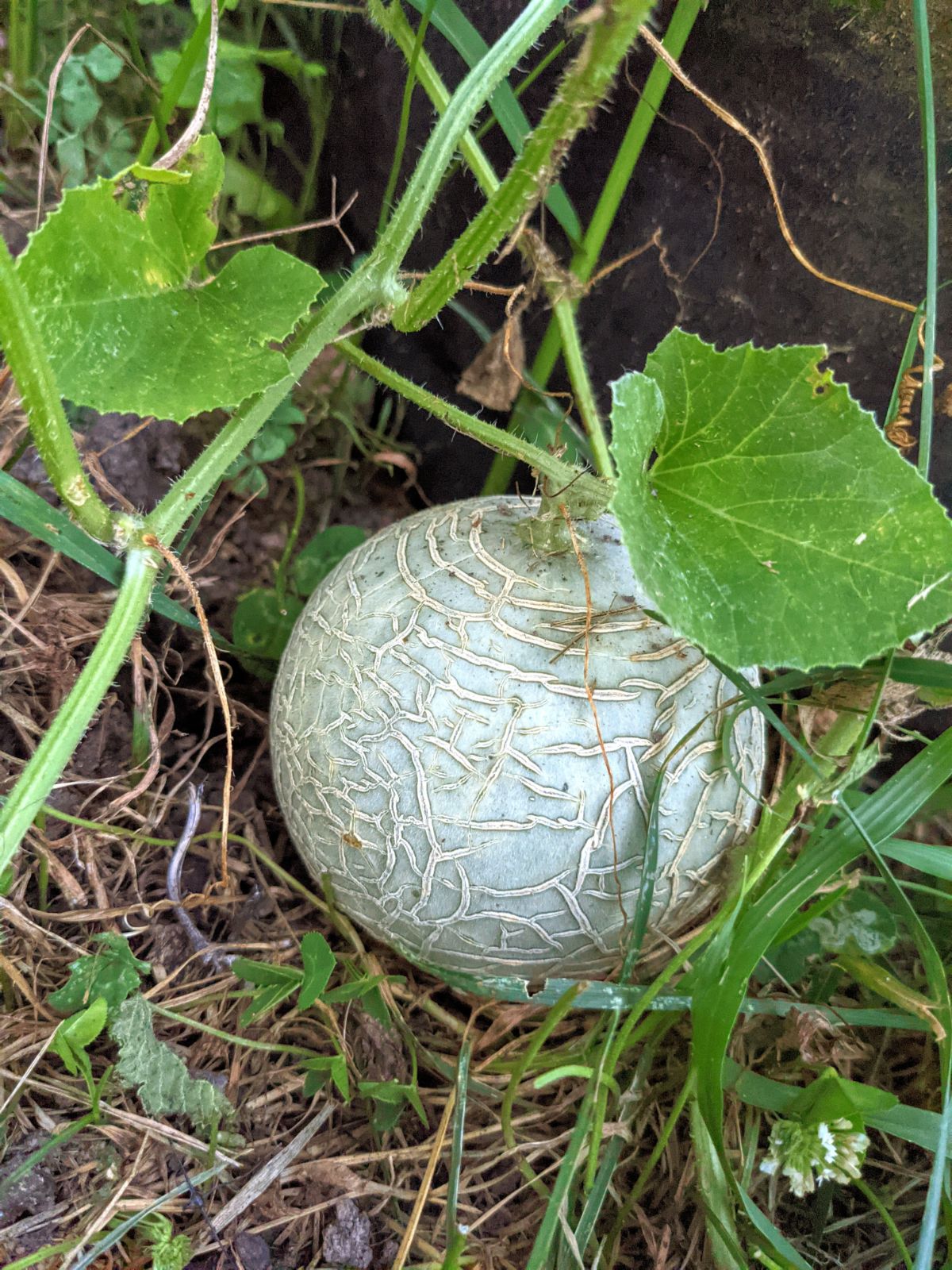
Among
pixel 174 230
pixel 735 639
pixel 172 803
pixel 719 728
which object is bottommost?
pixel 172 803

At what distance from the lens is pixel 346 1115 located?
154cm

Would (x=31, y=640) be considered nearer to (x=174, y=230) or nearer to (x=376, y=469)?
(x=174, y=230)

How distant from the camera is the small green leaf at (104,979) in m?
1.36

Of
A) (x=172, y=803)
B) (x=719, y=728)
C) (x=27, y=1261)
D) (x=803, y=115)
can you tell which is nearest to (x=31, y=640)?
(x=172, y=803)

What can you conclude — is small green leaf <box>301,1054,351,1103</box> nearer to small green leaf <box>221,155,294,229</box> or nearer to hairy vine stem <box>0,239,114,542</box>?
hairy vine stem <box>0,239,114,542</box>

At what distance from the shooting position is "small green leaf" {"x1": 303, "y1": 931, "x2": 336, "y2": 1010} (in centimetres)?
137

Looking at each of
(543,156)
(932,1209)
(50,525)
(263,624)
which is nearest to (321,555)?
(263,624)

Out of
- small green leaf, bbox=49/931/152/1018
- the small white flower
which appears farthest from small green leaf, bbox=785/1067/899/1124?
small green leaf, bbox=49/931/152/1018

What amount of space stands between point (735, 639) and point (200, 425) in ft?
4.59

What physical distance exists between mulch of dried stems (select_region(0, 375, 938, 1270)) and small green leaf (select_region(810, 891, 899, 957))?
149 mm

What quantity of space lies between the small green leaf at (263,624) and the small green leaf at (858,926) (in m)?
1.10

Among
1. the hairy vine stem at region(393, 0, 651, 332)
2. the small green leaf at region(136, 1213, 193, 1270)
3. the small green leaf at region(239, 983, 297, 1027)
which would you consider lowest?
the small green leaf at region(136, 1213, 193, 1270)

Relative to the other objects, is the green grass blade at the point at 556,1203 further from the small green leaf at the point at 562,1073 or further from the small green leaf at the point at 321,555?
the small green leaf at the point at 321,555

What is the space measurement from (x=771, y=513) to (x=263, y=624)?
1.06 metres
